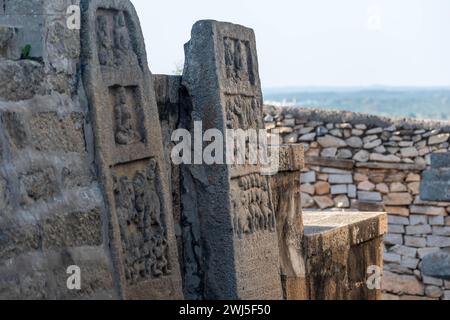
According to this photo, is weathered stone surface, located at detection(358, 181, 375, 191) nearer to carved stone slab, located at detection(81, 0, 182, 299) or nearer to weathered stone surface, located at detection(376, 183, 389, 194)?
weathered stone surface, located at detection(376, 183, 389, 194)

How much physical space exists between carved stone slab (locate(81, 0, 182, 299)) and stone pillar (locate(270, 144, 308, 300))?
1.33 metres

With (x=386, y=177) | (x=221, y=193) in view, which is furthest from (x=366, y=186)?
(x=221, y=193)

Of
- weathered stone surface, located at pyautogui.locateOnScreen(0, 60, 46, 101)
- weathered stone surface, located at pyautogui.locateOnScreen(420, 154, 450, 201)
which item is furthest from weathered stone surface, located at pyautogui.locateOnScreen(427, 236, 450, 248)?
weathered stone surface, located at pyautogui.locateOnScreen(0, 60, 46, 101)

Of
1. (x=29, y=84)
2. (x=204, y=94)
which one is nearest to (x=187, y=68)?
(x=204, y=94)

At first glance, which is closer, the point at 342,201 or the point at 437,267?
the point at 437,267

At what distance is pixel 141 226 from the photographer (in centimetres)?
421

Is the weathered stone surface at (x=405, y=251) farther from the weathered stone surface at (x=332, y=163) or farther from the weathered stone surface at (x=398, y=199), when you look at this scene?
the weathered stone surface at (x=332, y=163)

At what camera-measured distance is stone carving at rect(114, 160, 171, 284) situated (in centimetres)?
411

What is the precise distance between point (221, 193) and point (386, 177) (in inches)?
295

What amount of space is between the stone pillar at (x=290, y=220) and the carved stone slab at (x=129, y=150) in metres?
1.33

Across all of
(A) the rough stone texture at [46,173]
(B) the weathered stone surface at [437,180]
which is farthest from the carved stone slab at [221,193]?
(B) the weathered stone surface at [437,180]

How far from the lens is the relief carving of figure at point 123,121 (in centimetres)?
414

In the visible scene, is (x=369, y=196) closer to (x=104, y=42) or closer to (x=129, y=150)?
(x=129, y=150)

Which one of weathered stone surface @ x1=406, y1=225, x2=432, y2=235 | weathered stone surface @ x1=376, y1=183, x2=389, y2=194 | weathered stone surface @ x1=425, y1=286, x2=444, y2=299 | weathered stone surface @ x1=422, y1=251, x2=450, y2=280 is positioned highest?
weathered stone surface @ x1=376, y1=183, x2=389, y2=194
